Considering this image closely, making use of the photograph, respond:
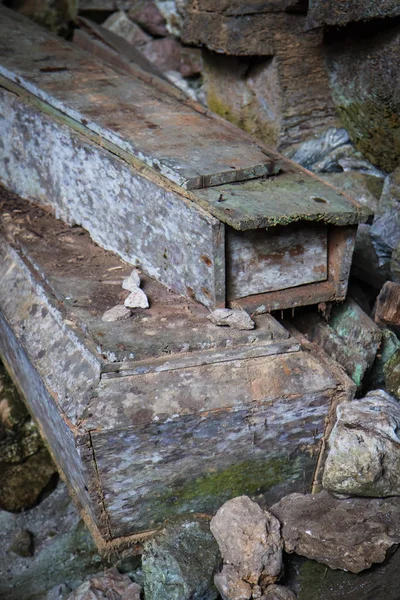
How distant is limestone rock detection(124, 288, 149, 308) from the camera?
276cm

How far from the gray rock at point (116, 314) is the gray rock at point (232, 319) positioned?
331 mm

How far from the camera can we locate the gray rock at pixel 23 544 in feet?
10.1

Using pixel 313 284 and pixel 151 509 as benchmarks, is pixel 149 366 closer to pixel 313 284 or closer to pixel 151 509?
pixel 151 509

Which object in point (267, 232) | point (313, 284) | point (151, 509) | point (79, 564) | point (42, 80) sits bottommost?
point (79, 564)

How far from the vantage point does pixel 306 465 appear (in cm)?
273

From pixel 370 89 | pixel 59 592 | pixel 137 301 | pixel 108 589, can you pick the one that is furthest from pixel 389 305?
pixel 59 592

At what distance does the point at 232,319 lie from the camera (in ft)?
8.63

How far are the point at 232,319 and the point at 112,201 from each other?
836 mm

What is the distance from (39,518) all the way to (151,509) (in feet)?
2.89

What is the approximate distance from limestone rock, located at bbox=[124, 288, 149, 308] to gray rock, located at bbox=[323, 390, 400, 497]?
87 centimetres

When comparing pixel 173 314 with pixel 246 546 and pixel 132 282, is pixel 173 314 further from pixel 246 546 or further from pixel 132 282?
pixel 246 546

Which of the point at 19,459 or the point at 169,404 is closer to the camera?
the point at 169,404

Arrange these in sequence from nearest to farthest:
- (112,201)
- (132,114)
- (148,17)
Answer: (112,201)
(132,114)
(148,17)

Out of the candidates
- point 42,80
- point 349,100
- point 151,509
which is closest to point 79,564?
point 151,509
